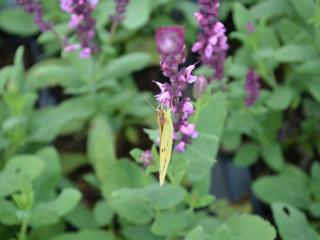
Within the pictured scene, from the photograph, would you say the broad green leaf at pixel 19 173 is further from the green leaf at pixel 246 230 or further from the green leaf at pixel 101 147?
the green leaf at pixel 246 230

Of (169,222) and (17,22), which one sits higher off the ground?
(17,22)

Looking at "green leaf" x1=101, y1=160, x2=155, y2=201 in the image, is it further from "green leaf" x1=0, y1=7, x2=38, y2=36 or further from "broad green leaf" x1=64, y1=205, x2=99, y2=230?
"green leaf" x1=0, y1=7, x2=38, y2=36

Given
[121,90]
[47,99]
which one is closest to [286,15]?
[121,90]

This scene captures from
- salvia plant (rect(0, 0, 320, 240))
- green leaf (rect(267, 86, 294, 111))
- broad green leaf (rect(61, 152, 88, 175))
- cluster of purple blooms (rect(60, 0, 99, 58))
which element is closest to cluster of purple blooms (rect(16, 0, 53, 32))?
salvia plant (rect(0, 0, 320, 240))

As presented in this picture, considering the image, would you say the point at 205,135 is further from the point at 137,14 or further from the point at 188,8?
the point at 188,8

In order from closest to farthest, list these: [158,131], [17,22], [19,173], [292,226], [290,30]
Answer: [158,131] → [292,226] → [19,173] → [290,30] → [17,22]

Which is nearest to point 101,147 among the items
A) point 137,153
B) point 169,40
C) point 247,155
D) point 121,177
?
point 121,177
